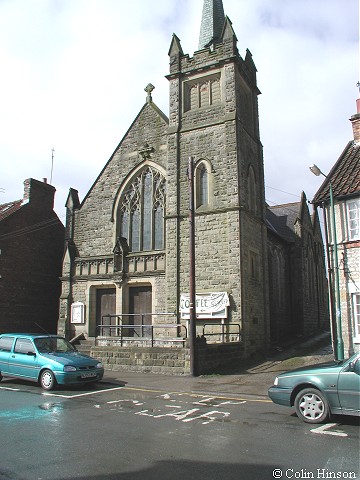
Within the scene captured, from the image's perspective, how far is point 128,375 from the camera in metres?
15.4

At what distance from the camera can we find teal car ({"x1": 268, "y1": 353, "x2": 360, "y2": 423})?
25.5 ft

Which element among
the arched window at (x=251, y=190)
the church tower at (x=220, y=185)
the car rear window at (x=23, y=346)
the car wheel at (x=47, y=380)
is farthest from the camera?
the arched window at (x=251, y=190)

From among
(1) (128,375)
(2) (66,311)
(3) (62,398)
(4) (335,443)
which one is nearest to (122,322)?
(2) (66,311)

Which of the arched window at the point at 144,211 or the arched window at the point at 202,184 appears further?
the arched window at the point at 144,211

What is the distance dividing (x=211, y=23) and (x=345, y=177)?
13.3 metres

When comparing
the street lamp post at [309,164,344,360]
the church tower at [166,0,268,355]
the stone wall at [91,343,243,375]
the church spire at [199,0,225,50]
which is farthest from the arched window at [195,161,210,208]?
the church spire at [199,0,225,50]

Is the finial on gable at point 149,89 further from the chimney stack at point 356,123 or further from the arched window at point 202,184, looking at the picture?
the chimney stack at point 356,123

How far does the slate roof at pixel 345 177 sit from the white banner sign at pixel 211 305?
218 inches

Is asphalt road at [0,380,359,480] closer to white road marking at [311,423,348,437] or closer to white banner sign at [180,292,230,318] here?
white road marking at [311,423,348,437]

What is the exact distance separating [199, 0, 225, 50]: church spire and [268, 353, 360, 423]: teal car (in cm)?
2081

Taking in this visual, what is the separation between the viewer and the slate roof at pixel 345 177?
16812mm

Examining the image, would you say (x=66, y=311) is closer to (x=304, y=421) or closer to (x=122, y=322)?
(x=122, y=322)

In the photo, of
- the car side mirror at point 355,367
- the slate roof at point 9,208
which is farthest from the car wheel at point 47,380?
the slate roof at point 9,208

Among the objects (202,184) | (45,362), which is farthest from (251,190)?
(45,362)
